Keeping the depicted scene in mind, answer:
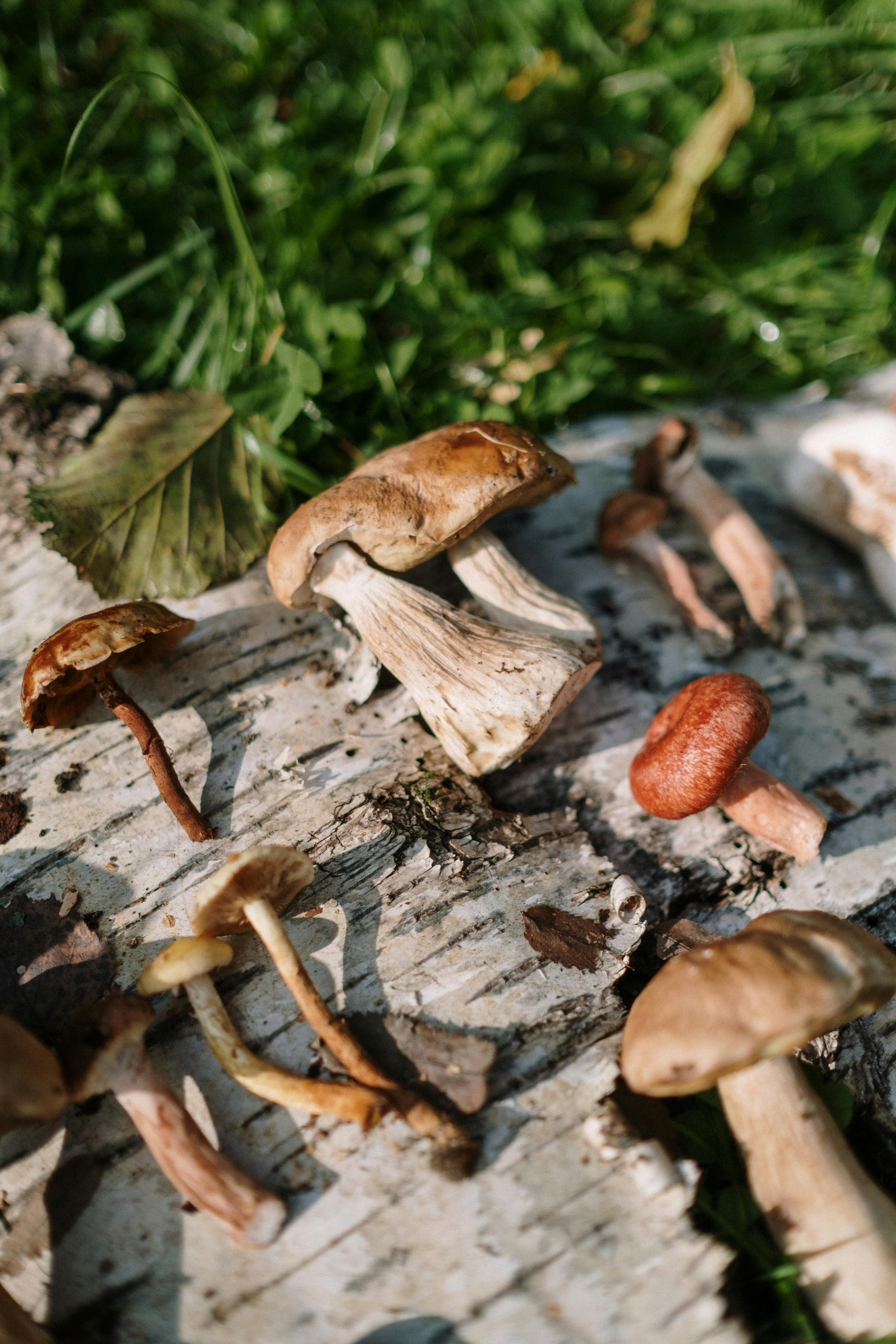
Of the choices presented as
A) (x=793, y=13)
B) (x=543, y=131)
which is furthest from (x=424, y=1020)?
(x=793, y=13)

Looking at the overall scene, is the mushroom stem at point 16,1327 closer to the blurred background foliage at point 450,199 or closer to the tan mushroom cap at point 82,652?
the tan mushroom cap at point 82,652

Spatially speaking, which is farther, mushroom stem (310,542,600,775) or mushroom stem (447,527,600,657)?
mushroom stem (447,527,600,657)

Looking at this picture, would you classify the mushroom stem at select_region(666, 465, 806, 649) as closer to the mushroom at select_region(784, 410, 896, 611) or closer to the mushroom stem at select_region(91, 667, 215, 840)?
the mushroom at select_region(784, 410, 896, 611)

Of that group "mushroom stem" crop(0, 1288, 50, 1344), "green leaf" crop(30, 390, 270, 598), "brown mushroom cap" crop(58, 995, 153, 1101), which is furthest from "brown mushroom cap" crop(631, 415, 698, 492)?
"mushroom stem" crop(0, 1288, 50, 1344)

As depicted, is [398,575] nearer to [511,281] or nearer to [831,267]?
[511,281]

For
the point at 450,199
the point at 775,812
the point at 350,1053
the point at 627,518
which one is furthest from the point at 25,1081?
the point at 450,199

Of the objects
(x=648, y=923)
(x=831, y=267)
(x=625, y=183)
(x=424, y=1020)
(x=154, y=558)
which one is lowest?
(x=648, y=923)

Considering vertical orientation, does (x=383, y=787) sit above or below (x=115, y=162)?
below
